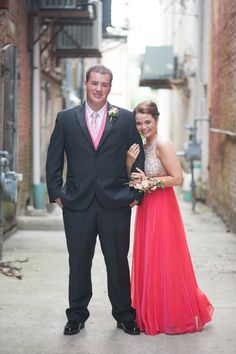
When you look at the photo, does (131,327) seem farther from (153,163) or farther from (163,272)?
(153,163)

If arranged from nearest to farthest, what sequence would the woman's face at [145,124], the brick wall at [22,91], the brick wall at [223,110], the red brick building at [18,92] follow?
1. the woman's face at [145,124]
2. the red brick building at [18,92]
3. the brick wall at [22,91]
4. the brick wall at [223,110]

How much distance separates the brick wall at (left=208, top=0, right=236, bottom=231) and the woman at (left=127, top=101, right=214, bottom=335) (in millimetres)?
5050

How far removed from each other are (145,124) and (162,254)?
0.98m

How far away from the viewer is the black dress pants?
14.0 ft

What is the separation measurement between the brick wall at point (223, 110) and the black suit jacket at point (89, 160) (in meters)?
5.43

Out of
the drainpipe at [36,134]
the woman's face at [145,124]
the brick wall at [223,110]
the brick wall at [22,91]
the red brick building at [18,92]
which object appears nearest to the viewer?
the woman's face at [145,124]

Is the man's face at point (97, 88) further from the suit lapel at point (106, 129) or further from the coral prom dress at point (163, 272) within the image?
the coral prom dress at point (163, 272)

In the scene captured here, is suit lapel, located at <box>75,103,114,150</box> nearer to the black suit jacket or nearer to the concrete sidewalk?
the black suit jacket

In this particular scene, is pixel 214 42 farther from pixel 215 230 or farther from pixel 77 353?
pixel 77 353

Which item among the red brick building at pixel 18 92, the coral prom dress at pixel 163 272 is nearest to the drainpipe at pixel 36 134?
the red brick building at pixel 18 92

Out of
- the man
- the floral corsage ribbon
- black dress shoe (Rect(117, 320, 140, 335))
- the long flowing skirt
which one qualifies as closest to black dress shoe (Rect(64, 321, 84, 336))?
the man

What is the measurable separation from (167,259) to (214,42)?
8482 millimetres

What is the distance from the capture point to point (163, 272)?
14.5 ft

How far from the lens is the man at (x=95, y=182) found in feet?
13.8
